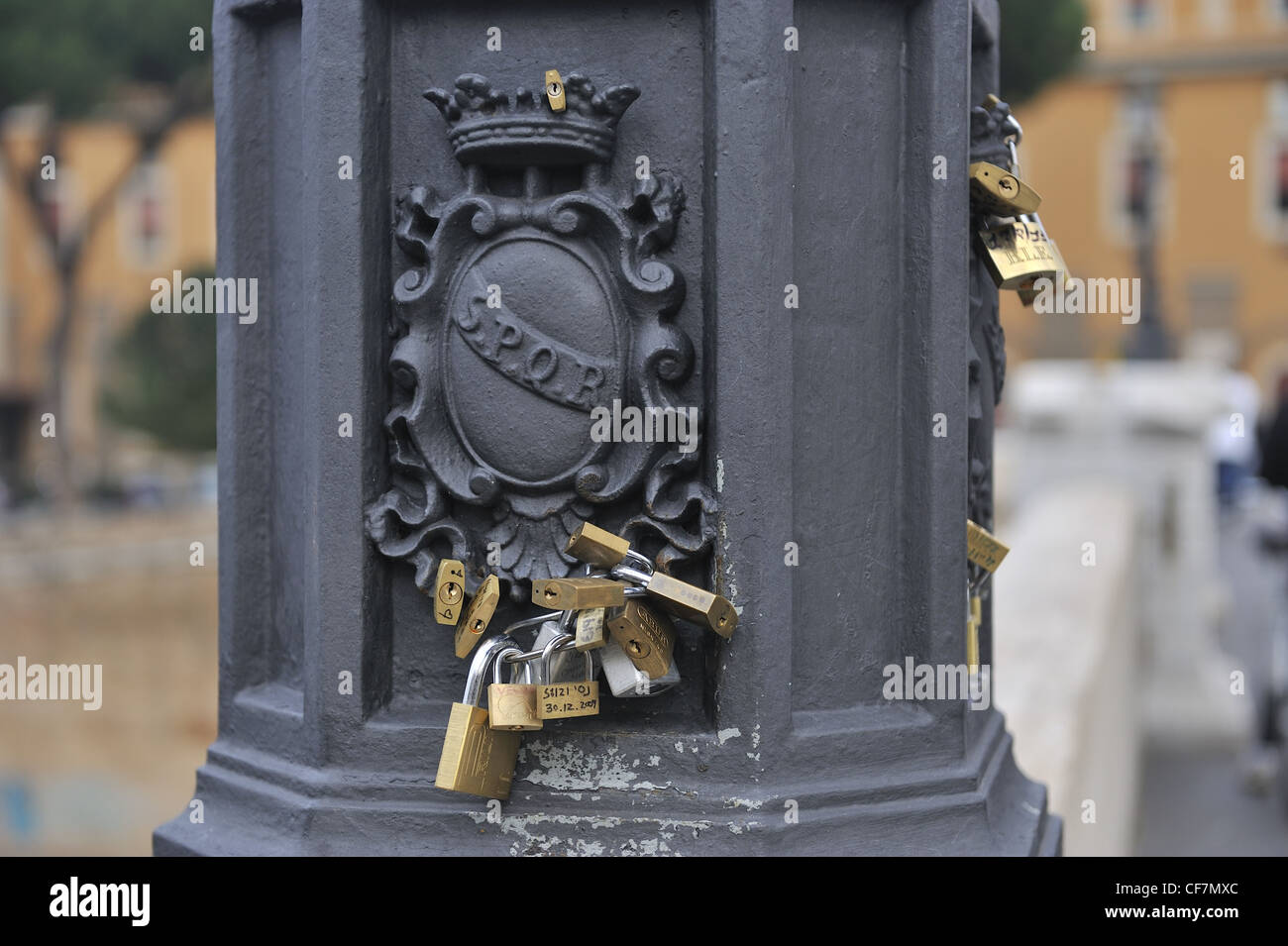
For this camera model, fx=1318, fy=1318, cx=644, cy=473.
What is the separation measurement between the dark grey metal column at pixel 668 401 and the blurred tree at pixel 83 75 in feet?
36.5

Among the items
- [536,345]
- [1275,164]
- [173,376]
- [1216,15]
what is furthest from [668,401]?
[1216,15]

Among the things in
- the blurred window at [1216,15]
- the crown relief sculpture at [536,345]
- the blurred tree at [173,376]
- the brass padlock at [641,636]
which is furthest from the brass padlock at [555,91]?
the blurred window at [1216,15]

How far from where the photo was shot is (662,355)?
175 centimetres

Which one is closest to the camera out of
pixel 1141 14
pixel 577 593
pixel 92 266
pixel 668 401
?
pixel 577 593

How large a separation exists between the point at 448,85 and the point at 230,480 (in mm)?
703

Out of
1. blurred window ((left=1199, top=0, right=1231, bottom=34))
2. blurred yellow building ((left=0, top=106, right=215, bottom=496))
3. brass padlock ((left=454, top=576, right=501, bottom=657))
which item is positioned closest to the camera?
brass padlock ((left=454, top=576, right=501, bottom=657))

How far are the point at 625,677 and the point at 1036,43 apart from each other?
11938 millimetres

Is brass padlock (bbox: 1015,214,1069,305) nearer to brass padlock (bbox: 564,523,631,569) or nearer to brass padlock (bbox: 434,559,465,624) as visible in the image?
brass padlock (bbox: 564,523,631,569)

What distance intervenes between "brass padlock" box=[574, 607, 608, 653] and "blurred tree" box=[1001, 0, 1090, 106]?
1143 centimetres

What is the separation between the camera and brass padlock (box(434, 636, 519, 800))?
1717 millimetres

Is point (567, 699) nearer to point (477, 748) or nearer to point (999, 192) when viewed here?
point (477, 748)

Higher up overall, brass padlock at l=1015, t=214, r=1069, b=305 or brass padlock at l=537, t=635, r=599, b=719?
brass padlock at l=1015, t=214, r=1069, b=305

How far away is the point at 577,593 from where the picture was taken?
1663mm

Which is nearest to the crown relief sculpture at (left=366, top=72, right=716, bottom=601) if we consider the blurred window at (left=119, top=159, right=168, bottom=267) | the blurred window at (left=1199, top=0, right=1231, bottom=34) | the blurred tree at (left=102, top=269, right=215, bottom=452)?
the blurred tree at (left=102, top=269, right=215, bottom=452)
